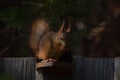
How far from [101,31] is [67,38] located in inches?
87.6

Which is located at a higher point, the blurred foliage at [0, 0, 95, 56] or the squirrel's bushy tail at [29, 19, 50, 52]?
the blurred foliage at [0, 0, 95, 56]

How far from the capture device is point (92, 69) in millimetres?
1631

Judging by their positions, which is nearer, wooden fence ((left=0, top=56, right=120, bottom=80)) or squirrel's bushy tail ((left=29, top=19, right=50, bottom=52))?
wooden fence ((left=0, top=56, right=120, bottom=80))

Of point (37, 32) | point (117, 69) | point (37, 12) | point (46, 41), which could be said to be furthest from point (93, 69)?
point (37, 12)

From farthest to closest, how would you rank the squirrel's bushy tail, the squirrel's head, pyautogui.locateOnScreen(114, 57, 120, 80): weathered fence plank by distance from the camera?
the squirrel's bushy tail
the squirrel's head
pyautogui.locateOnScreen(114, 57, 120, 80): weathered fence plank

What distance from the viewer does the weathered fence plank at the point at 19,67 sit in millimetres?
1591

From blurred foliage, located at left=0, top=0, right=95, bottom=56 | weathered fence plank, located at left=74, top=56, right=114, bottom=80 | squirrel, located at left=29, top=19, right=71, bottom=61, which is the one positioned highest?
blurred foliage, located at left=0, top=0, right=95, bottom=56

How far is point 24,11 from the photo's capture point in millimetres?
2393

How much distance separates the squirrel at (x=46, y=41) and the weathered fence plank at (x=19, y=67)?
22 cm

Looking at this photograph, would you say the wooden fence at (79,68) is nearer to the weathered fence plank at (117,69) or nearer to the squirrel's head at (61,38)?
the weathered fence plank at (117,69)

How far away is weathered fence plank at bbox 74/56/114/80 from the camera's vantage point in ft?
5.29

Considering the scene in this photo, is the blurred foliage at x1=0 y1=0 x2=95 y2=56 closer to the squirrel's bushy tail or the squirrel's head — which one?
the squirrel's bushy tail

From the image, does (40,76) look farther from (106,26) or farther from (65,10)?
(106,26)

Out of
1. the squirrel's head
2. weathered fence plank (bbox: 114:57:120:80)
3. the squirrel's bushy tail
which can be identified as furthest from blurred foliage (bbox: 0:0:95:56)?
weathered fence plank (bbox: 114:57:120:80)
